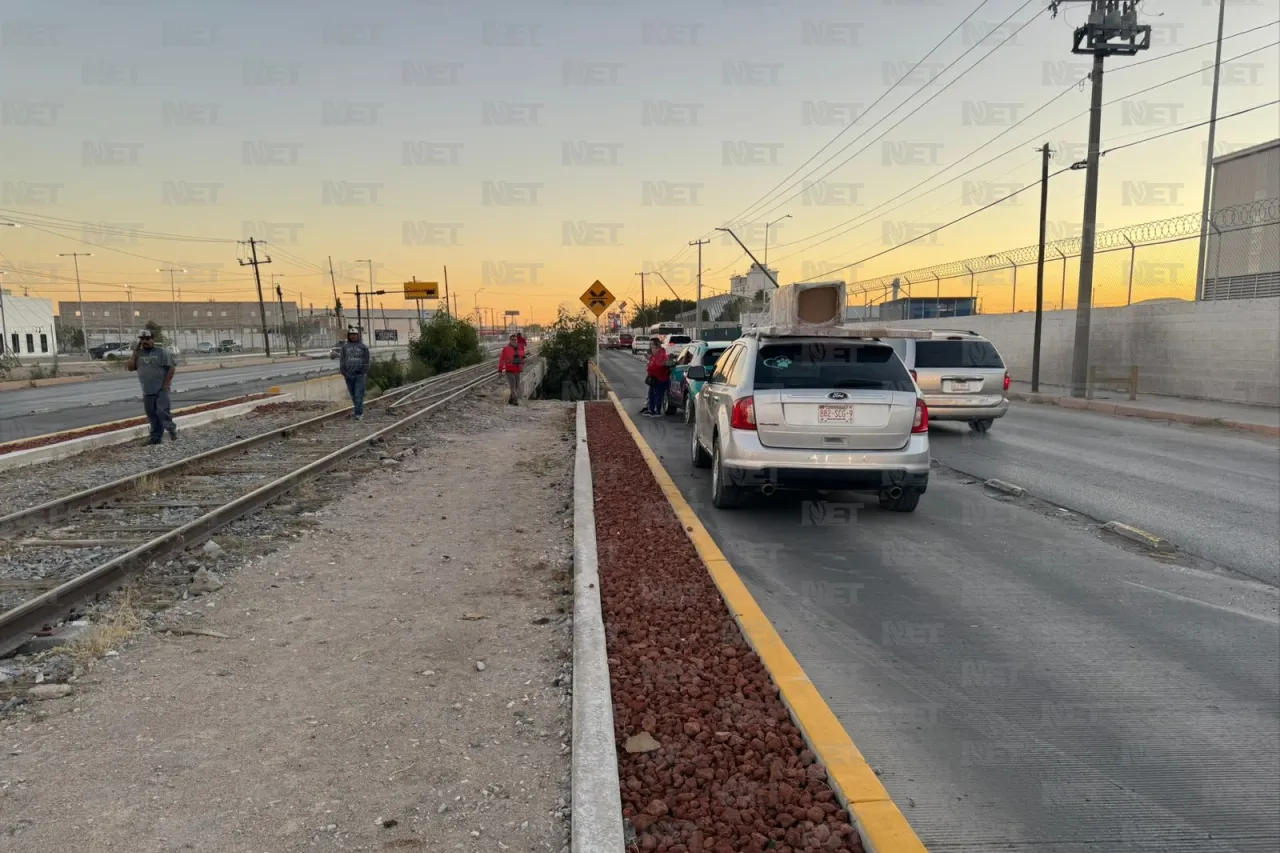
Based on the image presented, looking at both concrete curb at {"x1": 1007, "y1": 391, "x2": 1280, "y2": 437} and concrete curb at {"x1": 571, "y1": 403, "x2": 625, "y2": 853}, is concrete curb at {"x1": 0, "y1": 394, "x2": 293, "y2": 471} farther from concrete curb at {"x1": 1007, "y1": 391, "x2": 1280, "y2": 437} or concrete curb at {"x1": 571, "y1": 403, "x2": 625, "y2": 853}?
concrete curb at {"x1": 1007, "y1": 391, "x2": 1280, "y2": 437}

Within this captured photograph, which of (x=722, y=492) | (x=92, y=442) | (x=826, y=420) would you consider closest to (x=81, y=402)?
(x=92, y=442)

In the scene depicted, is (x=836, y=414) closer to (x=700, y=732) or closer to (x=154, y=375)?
(x=700, y=732)

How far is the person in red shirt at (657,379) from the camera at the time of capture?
16.2 m

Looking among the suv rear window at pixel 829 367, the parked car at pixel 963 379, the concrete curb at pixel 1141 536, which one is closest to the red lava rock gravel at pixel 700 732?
the suv rear window at pixel 829 367

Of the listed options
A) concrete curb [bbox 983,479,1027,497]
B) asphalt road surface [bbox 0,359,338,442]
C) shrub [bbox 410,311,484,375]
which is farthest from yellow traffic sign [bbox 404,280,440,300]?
concrete curb [bbox 983,479,1027,497]

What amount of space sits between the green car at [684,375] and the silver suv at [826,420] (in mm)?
6274

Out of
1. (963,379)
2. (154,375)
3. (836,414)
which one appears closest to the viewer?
(836,414)

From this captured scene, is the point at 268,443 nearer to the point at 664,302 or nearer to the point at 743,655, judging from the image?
the point at 743,655

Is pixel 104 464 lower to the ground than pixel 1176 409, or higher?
higher

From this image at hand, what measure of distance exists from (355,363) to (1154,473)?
13.9 meters

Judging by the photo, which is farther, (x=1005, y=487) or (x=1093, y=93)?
(x=1093, y=93)

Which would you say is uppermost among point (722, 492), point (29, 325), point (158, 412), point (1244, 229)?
point (1244, 229)

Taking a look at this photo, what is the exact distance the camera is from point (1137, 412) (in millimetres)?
16766

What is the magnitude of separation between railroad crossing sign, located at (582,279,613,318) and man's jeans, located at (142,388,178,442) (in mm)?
9485
